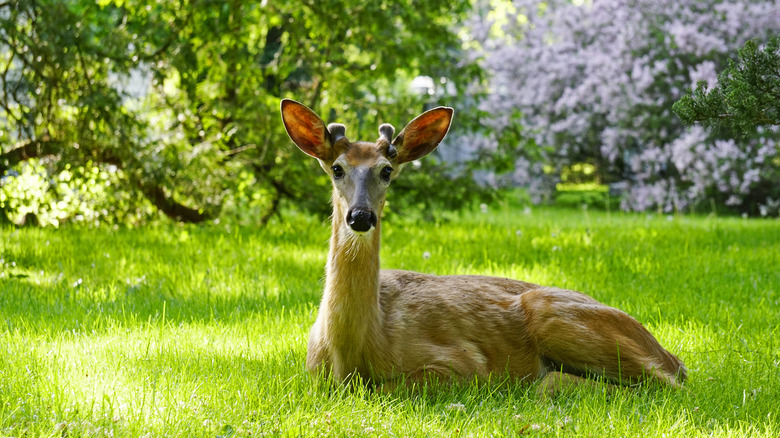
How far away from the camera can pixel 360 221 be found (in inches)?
138

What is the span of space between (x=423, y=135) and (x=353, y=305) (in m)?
1.03

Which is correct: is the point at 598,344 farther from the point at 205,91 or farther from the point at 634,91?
the point at 634,91

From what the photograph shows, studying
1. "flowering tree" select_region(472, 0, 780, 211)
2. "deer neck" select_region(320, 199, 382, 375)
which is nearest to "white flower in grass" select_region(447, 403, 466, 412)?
"deer neck" select_region(320, 199, 382, 375)

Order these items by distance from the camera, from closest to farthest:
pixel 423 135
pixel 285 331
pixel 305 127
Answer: pixel 305 127 → pixel 423 135 → pixel 285 331

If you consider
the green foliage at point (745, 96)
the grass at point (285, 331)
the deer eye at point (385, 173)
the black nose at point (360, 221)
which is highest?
the green foliage at point (745, 96)

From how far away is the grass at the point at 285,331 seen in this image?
11.1 ft

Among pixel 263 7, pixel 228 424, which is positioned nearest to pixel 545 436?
pixel 228 424

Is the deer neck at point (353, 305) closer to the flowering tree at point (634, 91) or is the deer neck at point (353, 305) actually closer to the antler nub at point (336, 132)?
the antler nub at point (336, 132)

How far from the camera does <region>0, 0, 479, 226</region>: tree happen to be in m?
7.89

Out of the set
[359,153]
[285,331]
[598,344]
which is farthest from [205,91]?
[598,344]

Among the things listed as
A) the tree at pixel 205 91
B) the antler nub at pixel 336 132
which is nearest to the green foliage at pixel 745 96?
the antler nub at pixel 336 132

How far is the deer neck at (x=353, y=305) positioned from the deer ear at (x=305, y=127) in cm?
44

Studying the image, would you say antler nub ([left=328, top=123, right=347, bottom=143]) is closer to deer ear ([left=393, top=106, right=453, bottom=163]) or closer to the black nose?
deer ear ([left=393, top=106, right=453, bottom=163])

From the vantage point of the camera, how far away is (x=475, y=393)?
3.88 meters
